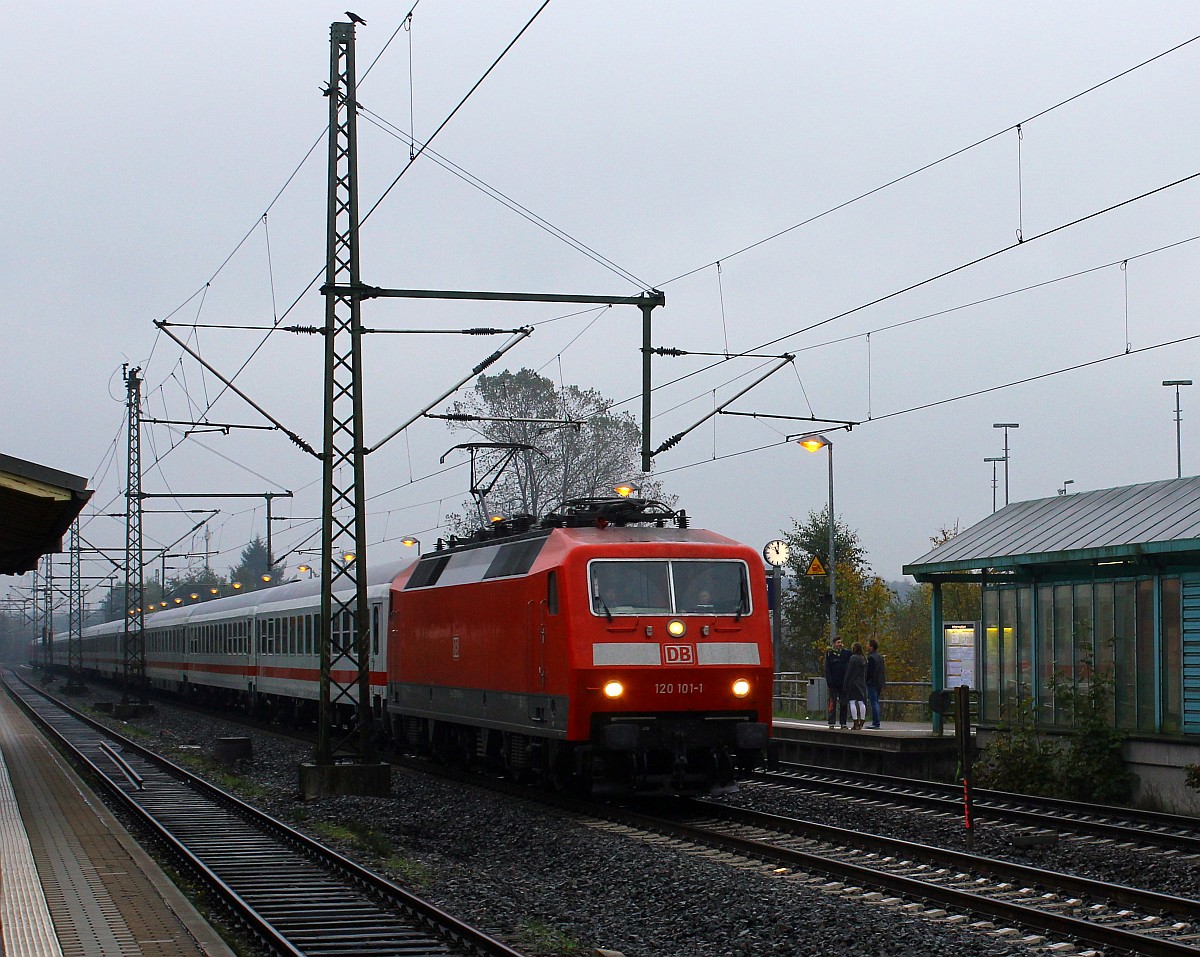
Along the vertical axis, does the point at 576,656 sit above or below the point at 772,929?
above

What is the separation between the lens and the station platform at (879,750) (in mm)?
22297

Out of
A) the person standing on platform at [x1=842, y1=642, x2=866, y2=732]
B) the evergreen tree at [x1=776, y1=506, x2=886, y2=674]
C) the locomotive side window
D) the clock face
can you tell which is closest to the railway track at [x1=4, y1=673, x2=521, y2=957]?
the locomotive side window

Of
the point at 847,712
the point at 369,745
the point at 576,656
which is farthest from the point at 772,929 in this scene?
the point at 847,712

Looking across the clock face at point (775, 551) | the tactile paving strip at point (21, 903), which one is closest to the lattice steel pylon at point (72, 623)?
the clock face at point (775, 551)

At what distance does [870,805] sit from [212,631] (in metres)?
33.5

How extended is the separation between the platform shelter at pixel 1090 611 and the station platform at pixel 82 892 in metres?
11.3

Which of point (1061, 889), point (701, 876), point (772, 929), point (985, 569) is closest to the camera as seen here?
point (772, 929)

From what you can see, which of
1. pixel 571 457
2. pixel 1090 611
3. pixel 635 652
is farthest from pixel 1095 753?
pixel 571 457

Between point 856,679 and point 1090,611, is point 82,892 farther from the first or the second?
point 856,679

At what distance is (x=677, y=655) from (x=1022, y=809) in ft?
14.5

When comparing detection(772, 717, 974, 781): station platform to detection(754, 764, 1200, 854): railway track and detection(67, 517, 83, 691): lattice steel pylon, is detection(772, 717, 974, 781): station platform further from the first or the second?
detection(67, 517, 83, 691): lattice steel pylon

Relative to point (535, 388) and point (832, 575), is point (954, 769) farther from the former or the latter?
point (535, 388)

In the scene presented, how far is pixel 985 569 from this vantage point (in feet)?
69.8

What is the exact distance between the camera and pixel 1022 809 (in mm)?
17562
